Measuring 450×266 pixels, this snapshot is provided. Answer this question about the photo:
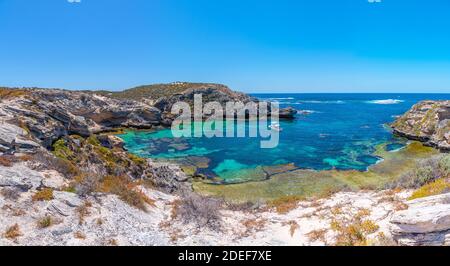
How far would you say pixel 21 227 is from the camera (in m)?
7.98

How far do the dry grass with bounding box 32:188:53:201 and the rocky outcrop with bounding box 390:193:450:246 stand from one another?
10.7m

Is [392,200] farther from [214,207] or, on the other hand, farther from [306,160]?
[306,160]

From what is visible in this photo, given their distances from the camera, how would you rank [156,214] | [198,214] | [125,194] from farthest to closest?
[125,194] < [156,214] < [198,214]

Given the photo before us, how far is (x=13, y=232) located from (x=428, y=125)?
48.5 meters

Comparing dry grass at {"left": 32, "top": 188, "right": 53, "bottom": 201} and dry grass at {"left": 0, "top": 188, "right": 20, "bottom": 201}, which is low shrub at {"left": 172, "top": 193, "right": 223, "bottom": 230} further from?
dry grass at {"left": 0, "top": 188, "right": 20, "bottom": 201}

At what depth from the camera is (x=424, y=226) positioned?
7.49 metres

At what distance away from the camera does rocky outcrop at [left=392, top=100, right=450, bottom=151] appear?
119 feet

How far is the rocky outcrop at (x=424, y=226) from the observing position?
7.43 meters

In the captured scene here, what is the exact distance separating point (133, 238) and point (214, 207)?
3.53 m

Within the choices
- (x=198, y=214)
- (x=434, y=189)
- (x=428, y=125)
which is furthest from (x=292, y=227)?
(x=428, y=125)

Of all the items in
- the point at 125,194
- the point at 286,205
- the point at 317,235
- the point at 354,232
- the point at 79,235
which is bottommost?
the point at 286,205

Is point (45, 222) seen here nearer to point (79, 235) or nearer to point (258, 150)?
point (79, 235)

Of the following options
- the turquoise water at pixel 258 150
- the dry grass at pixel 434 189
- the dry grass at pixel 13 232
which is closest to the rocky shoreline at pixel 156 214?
the dry grass at pixel 13 232

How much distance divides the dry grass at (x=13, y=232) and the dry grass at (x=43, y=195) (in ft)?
5.22
